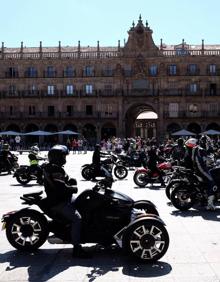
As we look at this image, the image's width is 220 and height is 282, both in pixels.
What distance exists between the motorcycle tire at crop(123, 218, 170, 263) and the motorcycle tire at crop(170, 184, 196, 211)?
486 cm

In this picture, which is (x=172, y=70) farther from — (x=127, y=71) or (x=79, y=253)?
(x=79, y=253)

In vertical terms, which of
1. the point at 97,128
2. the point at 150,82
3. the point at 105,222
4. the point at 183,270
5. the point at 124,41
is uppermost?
the point at 124,41

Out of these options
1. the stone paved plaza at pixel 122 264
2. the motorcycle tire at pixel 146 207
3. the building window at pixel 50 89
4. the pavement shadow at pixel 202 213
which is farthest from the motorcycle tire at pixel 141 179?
the building window at pixel 50 89

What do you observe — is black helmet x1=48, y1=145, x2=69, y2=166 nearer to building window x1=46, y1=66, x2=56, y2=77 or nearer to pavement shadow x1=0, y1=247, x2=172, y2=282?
pavement shadow x1=0, y1=247, x2=172, y2=282

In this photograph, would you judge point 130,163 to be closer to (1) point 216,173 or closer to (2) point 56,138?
(1) point 216,173

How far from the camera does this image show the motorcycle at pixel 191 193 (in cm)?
1207

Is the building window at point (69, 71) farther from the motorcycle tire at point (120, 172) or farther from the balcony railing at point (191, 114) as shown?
the motorcycle tire at point (120, 172)

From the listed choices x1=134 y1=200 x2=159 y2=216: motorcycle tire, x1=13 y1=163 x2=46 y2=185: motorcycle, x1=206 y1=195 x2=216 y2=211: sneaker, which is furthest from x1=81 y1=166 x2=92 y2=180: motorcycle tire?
x1=134 y1=200 x2=159 y2=216: motorcycle tire

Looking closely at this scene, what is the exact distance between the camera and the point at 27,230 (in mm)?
7832

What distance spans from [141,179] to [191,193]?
5.68 meters

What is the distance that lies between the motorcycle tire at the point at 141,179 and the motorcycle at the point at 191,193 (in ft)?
17.4

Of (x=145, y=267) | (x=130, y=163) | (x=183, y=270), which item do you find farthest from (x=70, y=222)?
(x=130, y=163)

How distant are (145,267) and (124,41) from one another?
198 ft

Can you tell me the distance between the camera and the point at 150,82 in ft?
213
